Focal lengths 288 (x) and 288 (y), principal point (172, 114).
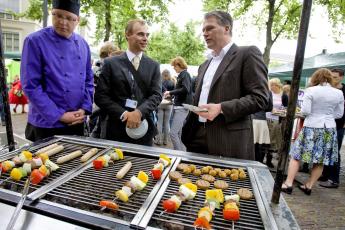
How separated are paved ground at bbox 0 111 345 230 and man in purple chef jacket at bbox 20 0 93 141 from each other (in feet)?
9.82

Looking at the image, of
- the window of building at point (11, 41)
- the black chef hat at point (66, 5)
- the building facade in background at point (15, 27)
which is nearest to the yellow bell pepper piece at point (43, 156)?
the black chef hat at point (66, 5)

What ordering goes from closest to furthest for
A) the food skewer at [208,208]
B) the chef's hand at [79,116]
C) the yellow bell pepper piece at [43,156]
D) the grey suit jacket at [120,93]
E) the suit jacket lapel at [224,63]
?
the food skewer at [208,208]
the yellow bell pepper piece at [43,156]
the suit jacket lapel at [224,63]
the chef's hand at [79,116]
the grey suit jacket at [120,93]

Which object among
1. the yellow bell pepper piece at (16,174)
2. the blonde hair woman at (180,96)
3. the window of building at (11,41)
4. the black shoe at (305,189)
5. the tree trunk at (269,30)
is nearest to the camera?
the yellow bell pepper piece at (16,174)

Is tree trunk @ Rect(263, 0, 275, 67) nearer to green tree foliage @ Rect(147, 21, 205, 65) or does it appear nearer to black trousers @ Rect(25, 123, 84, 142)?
black trousers @ Rect(25, 123, 84, 142)

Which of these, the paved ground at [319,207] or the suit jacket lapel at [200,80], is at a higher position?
the suit jacket lapel at [200,80]

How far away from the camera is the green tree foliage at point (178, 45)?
1112 inches

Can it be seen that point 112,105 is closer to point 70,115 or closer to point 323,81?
point 70,115

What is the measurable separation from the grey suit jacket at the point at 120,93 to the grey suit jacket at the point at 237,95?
0.78 metres

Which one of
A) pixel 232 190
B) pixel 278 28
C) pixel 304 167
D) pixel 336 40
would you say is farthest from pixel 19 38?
pixel 232 190

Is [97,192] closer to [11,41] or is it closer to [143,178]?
[143,178]

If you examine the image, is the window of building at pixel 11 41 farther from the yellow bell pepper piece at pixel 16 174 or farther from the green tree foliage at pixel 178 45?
the yellow bell pepper piece at pixel 16 174

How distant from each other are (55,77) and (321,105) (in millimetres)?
3973

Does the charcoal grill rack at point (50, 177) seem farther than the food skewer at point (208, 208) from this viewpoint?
Yes

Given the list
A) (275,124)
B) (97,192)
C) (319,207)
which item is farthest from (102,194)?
(275,124)
